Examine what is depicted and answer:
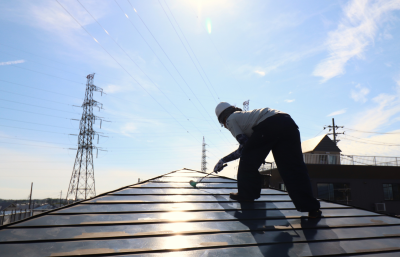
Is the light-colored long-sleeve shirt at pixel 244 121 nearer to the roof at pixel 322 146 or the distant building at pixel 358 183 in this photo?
the distant building at pixel 358 183

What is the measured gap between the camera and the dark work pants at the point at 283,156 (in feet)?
9.71

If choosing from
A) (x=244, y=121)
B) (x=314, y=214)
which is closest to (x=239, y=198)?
(x=314, y=214)

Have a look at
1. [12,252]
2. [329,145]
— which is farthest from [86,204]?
[329,145]

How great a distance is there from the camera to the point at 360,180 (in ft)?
69.2

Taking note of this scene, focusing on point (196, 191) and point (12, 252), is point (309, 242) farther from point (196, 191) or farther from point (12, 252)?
point (12, 252)

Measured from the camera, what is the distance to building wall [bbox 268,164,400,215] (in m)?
20.7

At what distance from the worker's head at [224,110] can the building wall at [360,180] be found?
19.1 meters

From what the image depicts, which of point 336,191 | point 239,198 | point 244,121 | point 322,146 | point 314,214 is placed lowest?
point 336,191

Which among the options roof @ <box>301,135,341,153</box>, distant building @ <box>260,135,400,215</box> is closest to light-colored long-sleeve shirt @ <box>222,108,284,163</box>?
distant building @ <box>260,135,400,215</box>

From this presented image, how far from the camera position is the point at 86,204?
289cm

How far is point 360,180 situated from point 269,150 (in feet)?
72.6

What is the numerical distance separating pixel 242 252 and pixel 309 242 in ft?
2.29

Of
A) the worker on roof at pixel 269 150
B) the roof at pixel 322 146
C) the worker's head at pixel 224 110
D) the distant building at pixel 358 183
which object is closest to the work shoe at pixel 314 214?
the worker on roof at pixel 269 150

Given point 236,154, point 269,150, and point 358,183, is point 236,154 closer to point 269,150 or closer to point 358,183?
point 269,150
